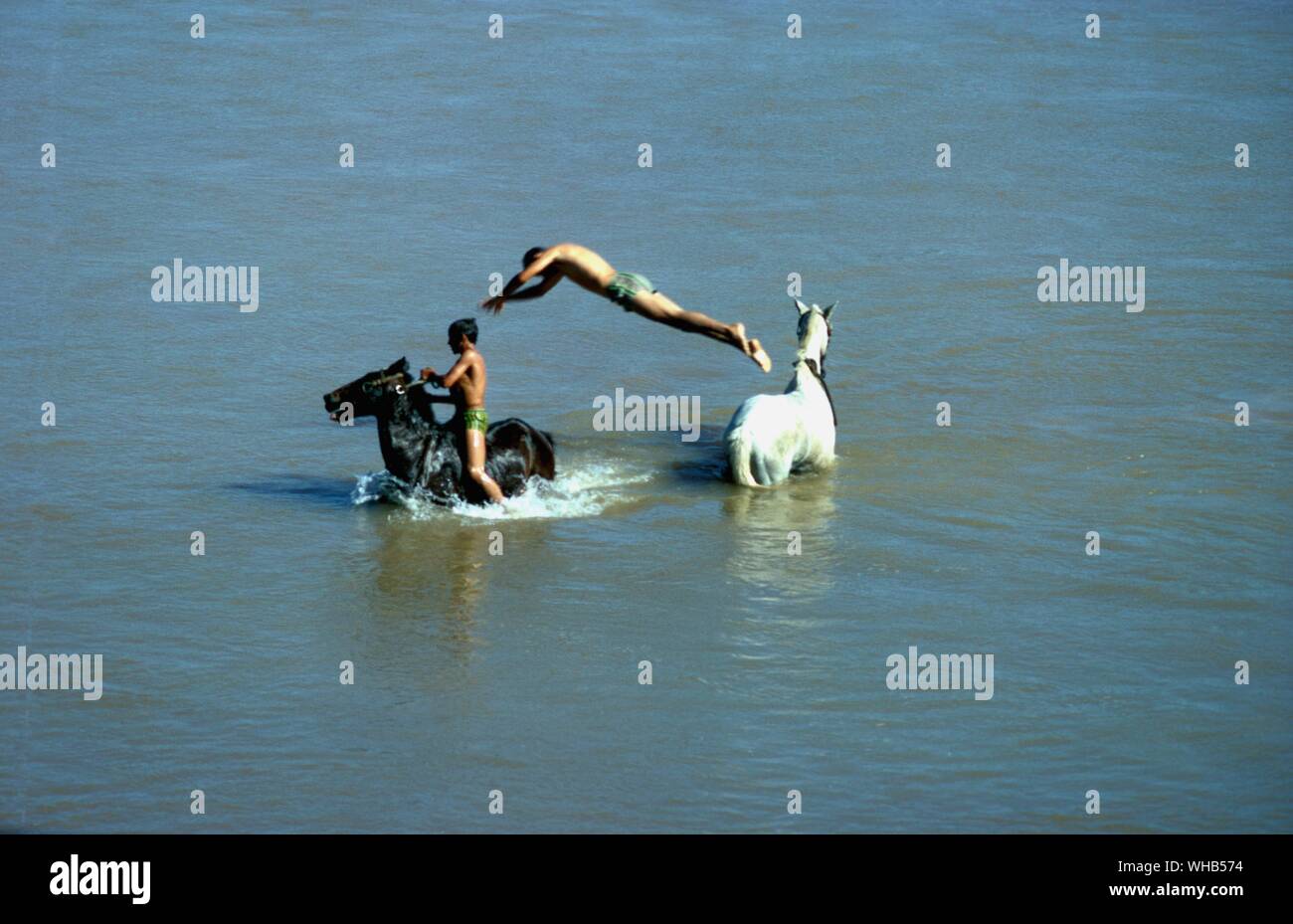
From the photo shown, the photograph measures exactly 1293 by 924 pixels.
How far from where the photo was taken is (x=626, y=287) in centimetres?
1309

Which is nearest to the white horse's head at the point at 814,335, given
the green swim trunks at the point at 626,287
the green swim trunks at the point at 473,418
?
the green swim trunks at the point at 626,287

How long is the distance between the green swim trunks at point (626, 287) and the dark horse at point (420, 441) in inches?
57.6

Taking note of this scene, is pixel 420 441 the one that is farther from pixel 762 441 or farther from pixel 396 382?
pixel 762 441

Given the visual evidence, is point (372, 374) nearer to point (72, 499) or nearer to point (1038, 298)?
point (72, 499)

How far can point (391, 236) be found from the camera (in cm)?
2031

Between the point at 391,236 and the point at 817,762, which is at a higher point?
the point at 391,236

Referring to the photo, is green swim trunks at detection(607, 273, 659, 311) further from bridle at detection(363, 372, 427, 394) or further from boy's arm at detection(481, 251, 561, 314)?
bridle at detection(363, 372, 427, 394)

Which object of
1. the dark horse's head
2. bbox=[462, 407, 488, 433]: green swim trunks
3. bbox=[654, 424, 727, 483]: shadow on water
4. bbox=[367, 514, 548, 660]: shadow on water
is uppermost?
the dark horse's head

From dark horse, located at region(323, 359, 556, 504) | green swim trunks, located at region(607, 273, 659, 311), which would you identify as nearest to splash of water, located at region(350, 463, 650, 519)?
dark horse, located at region(323, 359, 556, 504)

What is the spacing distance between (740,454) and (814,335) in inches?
57.2

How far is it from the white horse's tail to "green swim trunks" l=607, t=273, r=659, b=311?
1.51 metres

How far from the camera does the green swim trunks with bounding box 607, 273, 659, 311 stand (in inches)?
515

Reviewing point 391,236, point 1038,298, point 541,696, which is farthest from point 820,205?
point 541,696

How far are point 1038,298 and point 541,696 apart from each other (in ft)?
32.0
